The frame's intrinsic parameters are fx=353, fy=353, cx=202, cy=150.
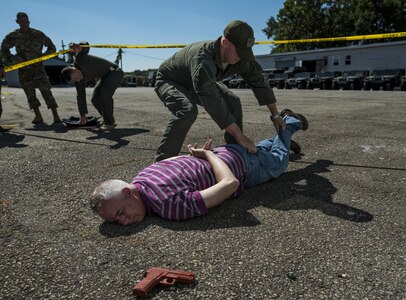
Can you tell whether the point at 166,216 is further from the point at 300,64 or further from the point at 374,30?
the point at 374,30

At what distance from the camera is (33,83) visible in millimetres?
6918

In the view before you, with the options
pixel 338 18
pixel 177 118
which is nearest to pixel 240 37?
pixel 177 118

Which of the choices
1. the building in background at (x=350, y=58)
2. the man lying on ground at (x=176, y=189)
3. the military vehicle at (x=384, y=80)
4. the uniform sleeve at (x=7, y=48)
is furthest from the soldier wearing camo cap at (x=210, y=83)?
the building in background at (x=350, y=58)

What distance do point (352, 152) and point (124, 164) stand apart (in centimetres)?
273

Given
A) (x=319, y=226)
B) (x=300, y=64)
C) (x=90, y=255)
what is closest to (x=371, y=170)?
(x=319, y=226)

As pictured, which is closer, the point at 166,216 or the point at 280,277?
the point at 280,277

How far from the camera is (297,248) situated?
2.02 m

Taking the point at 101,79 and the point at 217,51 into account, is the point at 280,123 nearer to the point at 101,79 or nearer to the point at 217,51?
the point at 217,51

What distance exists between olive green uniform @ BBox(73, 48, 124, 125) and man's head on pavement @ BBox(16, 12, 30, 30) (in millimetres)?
1639

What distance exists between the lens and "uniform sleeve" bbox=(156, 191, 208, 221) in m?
2.32

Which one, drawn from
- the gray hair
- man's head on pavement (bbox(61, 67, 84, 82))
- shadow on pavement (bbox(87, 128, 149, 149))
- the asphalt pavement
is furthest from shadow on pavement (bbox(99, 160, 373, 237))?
man's head on pavement (bbox(61, 67, 84, 82))

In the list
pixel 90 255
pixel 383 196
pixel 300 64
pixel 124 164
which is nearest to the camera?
pixel 90 255

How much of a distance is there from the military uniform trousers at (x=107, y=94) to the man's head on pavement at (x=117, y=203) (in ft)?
13.4

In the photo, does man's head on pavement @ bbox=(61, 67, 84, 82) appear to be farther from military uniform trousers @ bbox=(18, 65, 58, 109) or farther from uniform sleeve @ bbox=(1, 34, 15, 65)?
uniform sleeve @ bbox=(1, 34, 15, 65)
